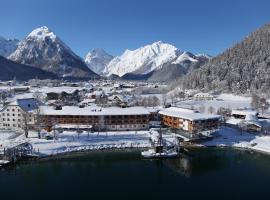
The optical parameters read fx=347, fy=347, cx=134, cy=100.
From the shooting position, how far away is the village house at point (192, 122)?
70.6 m

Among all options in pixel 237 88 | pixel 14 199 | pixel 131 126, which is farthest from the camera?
pixel 237 88

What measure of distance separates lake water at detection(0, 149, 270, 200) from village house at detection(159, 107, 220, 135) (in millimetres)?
7597

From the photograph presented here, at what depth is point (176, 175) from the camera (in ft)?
169

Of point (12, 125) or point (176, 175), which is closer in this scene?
point (176, 175)

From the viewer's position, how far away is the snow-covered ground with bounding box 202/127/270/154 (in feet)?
217

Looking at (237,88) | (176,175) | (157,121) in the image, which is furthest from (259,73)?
(176,175)

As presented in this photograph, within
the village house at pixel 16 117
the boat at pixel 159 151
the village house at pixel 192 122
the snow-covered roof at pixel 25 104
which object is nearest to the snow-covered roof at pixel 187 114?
the village house at pixel 192 122

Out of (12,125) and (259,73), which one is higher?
(259,73)

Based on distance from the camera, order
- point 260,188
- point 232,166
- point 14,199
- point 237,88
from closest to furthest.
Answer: point 14,199
point 260,188
point 232,166
point 237,88

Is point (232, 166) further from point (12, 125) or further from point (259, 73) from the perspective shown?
point (259, 73)

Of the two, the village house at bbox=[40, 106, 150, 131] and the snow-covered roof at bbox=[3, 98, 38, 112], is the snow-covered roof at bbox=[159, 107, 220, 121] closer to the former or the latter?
the village house at bbox=[40, 106, 150, 131]

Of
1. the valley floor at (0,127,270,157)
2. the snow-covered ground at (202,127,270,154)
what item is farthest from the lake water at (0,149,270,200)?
the snow-covered ground at (202,127,270,154)

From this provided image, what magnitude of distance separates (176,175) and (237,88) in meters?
115

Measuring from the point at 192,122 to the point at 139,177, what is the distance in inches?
930
